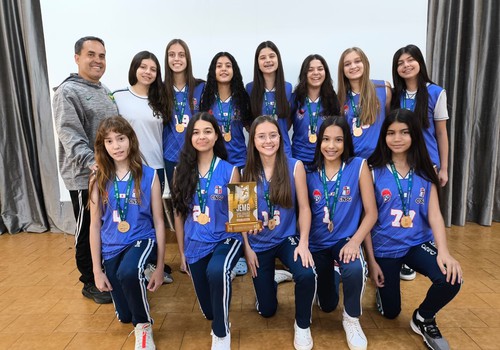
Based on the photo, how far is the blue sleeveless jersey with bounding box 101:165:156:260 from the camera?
2.10 m

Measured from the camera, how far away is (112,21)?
12.0 feet

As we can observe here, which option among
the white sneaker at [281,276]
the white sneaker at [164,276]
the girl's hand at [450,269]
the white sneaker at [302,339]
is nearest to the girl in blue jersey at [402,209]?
the girl's hand at [450,269]

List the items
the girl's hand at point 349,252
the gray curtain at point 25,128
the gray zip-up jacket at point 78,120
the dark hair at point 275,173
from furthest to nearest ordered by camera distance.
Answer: the gray curtain at point 25,128 → the gray zip-up jacket at point 78,120 → the dark hair at point 275,173 → the girl's hand at point 349,252

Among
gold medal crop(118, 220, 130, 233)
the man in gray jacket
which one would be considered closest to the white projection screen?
the man in gray jacket

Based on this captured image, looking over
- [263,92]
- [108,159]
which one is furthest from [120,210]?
[263,92]

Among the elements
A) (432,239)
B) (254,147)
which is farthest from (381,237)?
(254,147)

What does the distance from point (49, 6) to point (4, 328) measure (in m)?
3.14

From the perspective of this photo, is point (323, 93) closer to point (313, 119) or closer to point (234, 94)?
point (313, 119)

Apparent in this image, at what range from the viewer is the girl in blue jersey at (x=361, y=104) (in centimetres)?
258

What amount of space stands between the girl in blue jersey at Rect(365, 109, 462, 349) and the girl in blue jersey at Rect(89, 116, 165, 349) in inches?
51.9

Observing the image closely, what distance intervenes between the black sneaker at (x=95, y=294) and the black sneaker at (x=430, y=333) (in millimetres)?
2019

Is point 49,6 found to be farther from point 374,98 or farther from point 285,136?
point 374,98

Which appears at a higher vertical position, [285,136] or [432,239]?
[285,136]

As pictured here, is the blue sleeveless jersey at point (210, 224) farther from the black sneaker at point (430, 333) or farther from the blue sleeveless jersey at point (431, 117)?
the blue sleeveless jersey at point (431, 117)
